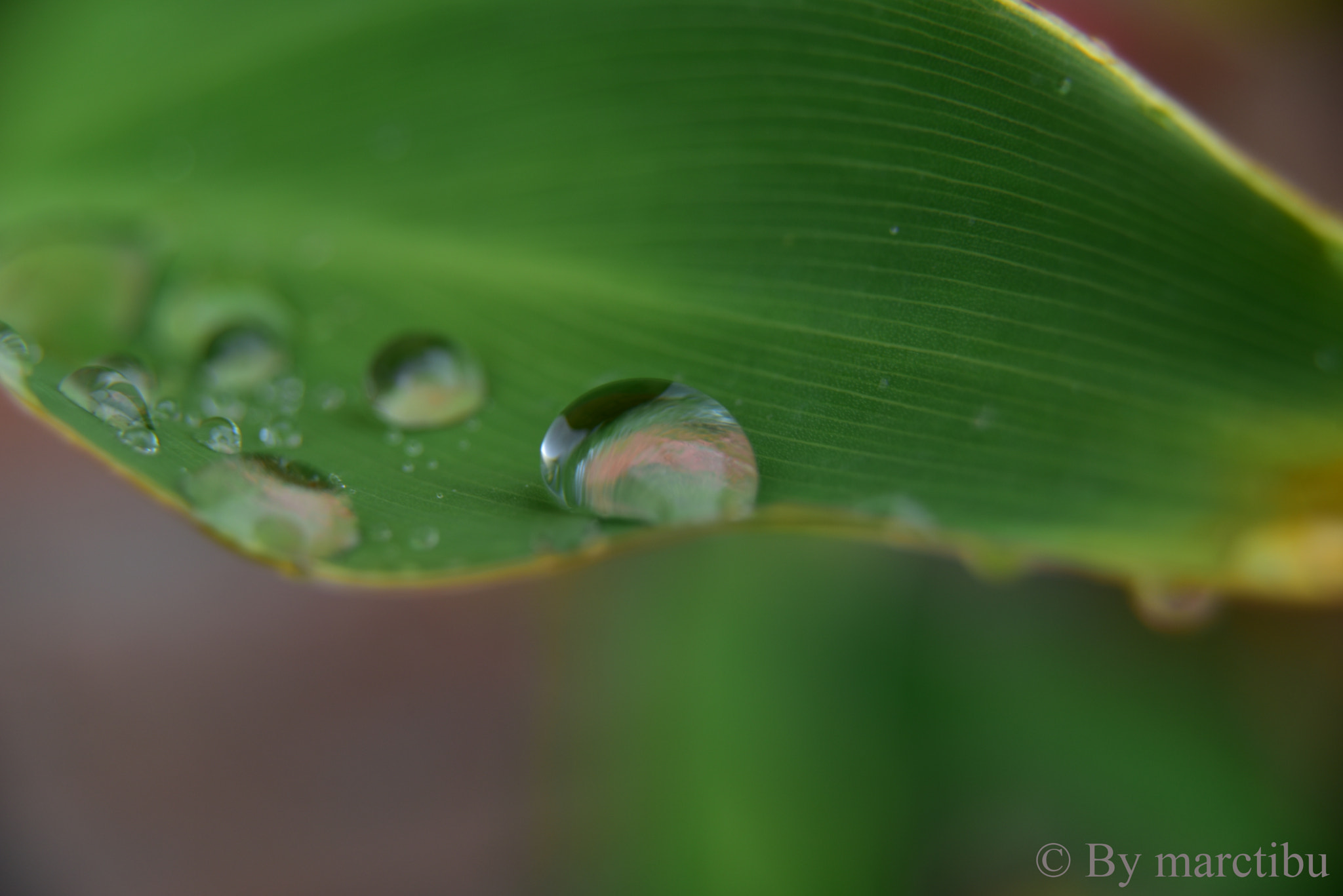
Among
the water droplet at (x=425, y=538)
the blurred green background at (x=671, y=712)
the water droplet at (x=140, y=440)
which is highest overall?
the water droplet at (x=140, y=440)

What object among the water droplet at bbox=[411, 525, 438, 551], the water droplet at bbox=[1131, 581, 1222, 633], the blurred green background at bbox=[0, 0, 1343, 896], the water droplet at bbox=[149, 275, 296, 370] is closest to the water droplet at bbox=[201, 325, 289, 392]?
the water droplet at bbox=[149, 275, 296, 370]

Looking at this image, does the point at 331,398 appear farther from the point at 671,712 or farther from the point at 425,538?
the point at 671,712

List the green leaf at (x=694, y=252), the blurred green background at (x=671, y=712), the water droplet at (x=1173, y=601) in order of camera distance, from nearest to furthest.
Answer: the green leaf at (x=694, y=252), the water droplet at (x=1173, y=601), the blurred green background at (x=671, y=712)

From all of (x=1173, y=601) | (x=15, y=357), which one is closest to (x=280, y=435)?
(x=15, y=357)

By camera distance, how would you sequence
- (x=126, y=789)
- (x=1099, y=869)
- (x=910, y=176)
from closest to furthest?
1. (x=910, y=176)
2. (x=1099, y=869)
3. (x=126, y=789)

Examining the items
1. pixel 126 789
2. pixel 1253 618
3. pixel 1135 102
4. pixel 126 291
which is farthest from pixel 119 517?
pixel 1253 618

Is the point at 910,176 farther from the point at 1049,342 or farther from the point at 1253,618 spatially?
the point at 1253,618

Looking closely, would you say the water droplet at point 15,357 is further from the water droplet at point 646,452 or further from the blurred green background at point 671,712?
the blurred green background at point 671,712

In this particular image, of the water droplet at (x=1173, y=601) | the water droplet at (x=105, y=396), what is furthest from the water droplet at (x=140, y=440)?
the water droplet at (x=1173, y=601)
